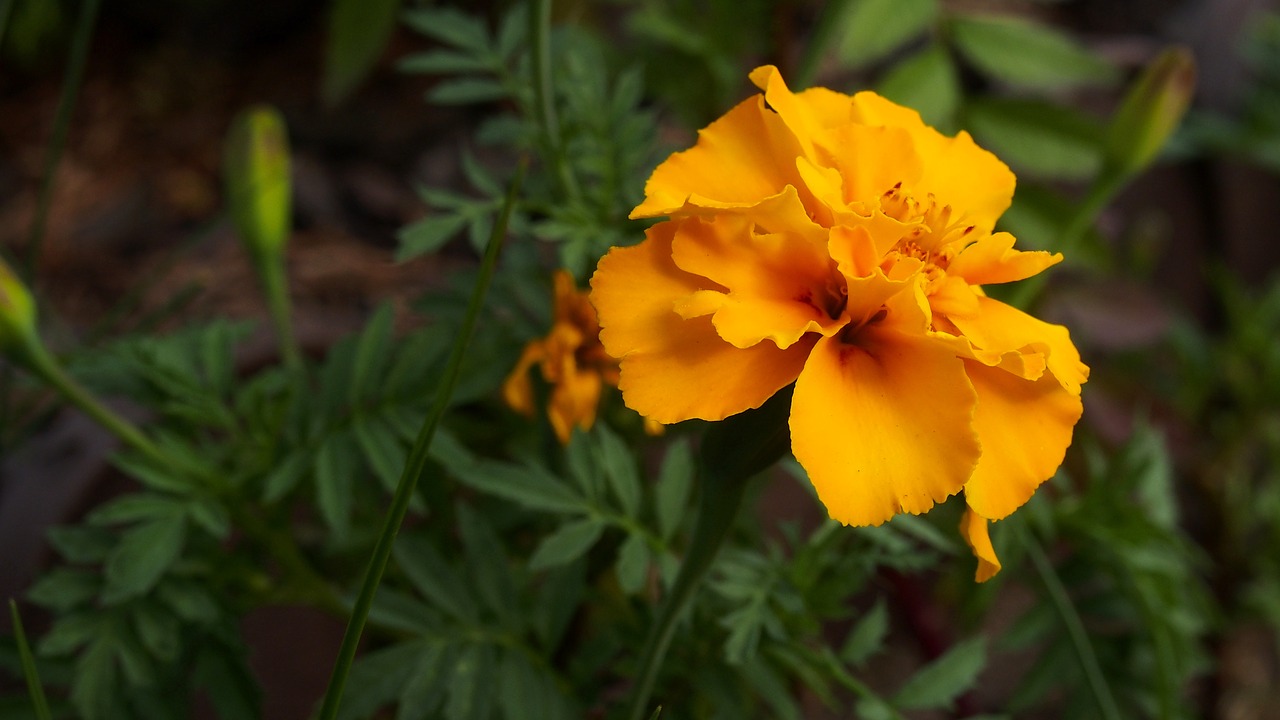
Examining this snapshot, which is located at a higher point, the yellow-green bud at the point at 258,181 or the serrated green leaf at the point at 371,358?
the yellow-green bud at the point at 258,181

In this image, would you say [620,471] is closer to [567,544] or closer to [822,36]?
[567,544]

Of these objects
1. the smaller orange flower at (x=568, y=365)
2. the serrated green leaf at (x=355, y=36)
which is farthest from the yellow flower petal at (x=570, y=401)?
the serrated green leaf at (x=355, y=36)

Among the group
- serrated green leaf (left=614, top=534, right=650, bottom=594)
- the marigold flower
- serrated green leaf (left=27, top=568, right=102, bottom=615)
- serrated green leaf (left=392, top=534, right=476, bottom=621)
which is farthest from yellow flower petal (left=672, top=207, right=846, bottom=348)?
serrated green leaf (left=27, top=568, right=102, bottom=615)

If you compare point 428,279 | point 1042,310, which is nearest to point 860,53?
point 1042,310

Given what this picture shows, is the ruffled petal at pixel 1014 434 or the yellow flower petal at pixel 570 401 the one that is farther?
the yellow flower petal at pixel 570 401

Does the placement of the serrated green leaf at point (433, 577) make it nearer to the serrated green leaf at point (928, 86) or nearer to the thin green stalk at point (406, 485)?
the thin green stalk at point (406, 485)

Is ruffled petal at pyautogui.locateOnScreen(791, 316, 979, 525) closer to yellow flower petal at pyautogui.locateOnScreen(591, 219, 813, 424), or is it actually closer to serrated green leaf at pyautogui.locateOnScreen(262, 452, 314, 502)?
yellow flower petal at pyautogui.locateOnScreen(591, 219, 813, 424)
